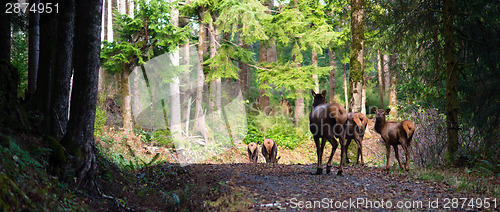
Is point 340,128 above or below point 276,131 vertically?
above

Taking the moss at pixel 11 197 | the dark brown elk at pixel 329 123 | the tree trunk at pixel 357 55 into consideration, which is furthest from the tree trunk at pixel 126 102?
the moss at pixel 11 197

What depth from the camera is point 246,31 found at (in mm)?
21141

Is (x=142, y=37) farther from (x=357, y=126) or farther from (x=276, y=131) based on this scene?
(x=357, y=126)

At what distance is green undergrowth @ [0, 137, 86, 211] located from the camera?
4.02 metres

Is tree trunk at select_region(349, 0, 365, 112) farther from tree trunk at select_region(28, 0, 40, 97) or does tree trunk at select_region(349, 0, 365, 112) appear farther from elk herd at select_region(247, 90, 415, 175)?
tree trunk at select_region(28, 0, 40, 97)

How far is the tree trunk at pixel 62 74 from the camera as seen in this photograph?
6215mm

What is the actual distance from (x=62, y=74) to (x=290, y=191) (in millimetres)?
4734

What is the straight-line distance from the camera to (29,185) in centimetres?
443

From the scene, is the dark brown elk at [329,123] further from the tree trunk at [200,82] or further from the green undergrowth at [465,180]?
the tree trunk at [200,82]

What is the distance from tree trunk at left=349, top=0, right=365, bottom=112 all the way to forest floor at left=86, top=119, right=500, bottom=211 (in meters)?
4.43

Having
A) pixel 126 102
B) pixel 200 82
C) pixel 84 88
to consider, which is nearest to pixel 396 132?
pixel 84 88

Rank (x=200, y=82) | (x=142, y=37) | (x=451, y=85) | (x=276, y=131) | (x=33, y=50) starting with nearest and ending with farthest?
(x=33, y=50) → (x=451, y=85) → (x=142, y=37) → (x=200, y=82) → (x=276, y=131)

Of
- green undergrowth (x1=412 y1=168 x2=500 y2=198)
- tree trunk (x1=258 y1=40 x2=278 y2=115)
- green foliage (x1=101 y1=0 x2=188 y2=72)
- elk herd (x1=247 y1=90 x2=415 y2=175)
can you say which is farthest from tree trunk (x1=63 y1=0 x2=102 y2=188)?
tree trunk (x1=258 y1=40 x2=278 y2=115)

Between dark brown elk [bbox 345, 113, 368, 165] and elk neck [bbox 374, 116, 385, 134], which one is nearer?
elk neck [bbox 374, 116, 385, 134]
